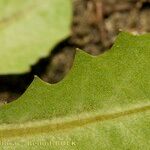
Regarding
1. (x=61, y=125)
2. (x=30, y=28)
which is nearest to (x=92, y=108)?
(x=61, y=125)

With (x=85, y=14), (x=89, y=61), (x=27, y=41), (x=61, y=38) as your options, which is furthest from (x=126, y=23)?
(x=89, y=61)

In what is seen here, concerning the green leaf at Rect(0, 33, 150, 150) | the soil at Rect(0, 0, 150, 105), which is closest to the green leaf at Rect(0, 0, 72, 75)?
the soil at Rect(0, 0, 150, 105)

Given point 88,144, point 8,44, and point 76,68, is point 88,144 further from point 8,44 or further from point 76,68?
point 8,44

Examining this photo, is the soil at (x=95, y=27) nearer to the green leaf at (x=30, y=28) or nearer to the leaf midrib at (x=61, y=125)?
the green leaf at (x=30, y=28)

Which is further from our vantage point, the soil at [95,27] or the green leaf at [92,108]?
the soil at [95,27]

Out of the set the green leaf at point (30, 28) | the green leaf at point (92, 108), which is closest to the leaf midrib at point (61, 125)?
the green leaf at point (92, 108)

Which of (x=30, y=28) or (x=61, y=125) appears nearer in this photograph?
(x=61, y=125)

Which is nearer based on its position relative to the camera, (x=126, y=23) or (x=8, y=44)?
(x=8, y=44)

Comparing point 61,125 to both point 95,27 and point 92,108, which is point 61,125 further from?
point 95,27
